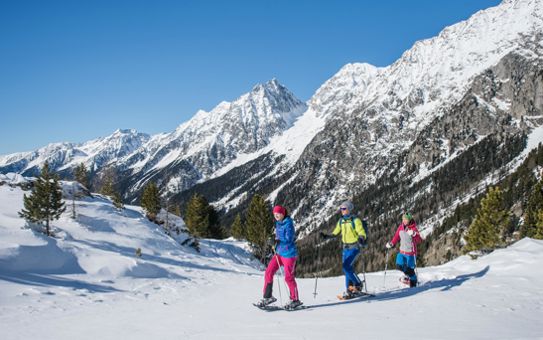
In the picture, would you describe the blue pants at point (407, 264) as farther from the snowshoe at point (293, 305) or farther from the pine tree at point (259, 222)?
the pine tree at point (259, 222)

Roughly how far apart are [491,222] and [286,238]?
39.7 metres

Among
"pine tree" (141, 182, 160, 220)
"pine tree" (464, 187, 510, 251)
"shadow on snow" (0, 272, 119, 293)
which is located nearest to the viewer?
"shadow on snow" (0, 272, 119, 293)

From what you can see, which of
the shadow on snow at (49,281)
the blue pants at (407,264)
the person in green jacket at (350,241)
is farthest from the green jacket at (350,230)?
the shadow on snow at (49,281)

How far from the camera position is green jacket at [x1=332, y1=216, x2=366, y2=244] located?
1112cm

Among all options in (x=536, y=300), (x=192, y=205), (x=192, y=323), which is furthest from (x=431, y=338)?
(x=192, y=205)

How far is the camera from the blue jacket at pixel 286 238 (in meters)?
10.1

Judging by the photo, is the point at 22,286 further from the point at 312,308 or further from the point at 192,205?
the point at 192,205

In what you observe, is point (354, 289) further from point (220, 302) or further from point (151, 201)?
point (151, 201)

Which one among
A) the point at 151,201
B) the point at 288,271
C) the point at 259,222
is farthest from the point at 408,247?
the point at 151,201

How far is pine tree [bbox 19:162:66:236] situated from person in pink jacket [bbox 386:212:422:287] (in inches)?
954

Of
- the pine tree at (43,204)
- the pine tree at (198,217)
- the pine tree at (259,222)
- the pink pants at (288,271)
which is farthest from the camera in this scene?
→ the pine tree at (198,217)

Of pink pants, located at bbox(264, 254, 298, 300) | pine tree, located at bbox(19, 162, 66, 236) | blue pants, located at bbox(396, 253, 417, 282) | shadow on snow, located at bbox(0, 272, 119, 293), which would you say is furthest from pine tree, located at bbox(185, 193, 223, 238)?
pink pants, located at bbox(264, 254, 298, 300)

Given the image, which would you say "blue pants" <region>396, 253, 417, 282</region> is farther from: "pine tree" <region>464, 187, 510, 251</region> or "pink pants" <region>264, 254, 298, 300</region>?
"pine tree" <region>464, 187, 510, 251</region>

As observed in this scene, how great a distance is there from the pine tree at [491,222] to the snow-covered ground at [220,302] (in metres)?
26.1
